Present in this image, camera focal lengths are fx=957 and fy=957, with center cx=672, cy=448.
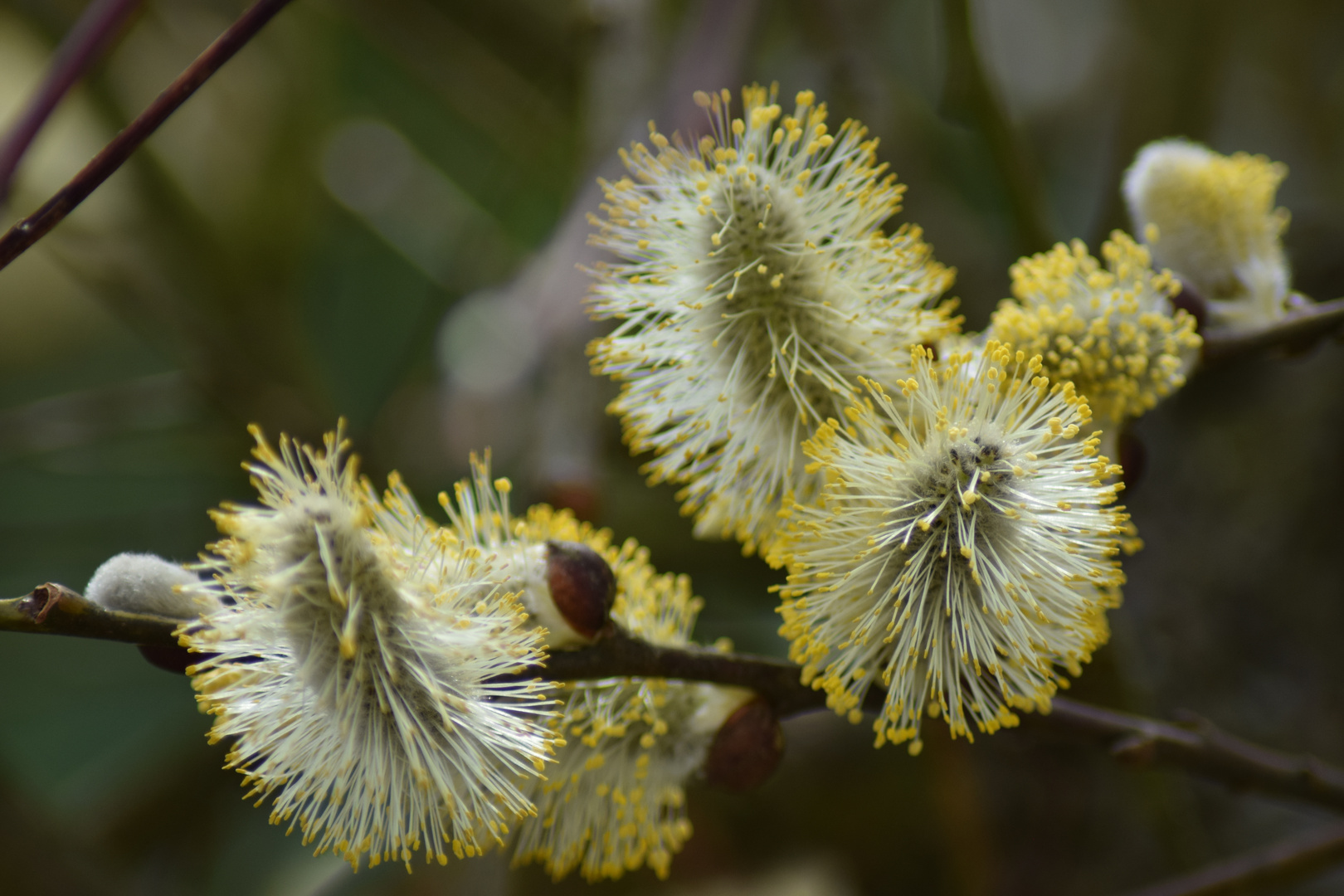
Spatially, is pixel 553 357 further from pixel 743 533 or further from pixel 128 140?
pixel 128 140

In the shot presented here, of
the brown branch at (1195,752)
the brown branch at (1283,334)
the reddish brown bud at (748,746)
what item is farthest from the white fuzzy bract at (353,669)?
the brown branch at (1283,334)

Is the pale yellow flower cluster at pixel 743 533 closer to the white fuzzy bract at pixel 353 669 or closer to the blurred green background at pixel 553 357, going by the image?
the white fuzzy bract at pixel 353 669

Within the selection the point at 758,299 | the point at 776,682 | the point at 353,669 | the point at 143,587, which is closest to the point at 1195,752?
the point at 776,682

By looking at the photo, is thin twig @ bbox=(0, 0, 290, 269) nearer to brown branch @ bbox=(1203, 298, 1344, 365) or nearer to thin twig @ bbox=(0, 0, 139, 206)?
→ thin twig @ bbox=(0, 0, 139, 206)

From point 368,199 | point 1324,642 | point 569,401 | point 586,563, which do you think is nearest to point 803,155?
point 586,563

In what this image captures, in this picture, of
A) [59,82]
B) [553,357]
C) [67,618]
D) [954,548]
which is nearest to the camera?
[67,618]
